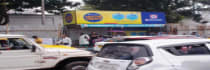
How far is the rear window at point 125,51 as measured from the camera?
4356 mm

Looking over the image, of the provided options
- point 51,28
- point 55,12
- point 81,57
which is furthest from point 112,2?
point 81,57

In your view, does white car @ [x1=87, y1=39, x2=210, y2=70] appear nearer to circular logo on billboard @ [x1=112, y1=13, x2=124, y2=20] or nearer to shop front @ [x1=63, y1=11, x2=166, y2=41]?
shop front @ [x1=63, y1=11, x2=166, y2=41]

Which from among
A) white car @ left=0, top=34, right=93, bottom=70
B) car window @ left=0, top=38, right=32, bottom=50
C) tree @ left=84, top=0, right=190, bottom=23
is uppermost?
tree @ left=84, top=0, right=190, bottom=23

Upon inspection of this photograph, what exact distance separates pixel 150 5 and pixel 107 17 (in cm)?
1321

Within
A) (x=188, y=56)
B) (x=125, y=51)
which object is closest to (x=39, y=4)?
(x=125, y=51)

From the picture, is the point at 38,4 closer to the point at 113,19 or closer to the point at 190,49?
the point at 113,19

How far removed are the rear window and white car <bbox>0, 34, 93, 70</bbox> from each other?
1966 millimetres

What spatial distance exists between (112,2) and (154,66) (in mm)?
28235

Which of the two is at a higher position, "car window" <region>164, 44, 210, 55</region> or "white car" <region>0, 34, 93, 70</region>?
"car window" <region>164, 44, 210, 55</region>

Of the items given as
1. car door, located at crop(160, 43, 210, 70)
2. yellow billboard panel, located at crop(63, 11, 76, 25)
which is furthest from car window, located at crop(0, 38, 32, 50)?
yellow billboard panel, located at crop(63, 11, 76, 25)

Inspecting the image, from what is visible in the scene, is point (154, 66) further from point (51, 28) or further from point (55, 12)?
point (55, 12)

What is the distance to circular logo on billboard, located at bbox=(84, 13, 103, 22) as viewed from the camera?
1864 centimetres

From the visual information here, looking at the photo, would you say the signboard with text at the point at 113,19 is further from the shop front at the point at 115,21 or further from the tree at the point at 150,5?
the tree at the point at 150,5

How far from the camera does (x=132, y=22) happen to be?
65.7 ft
